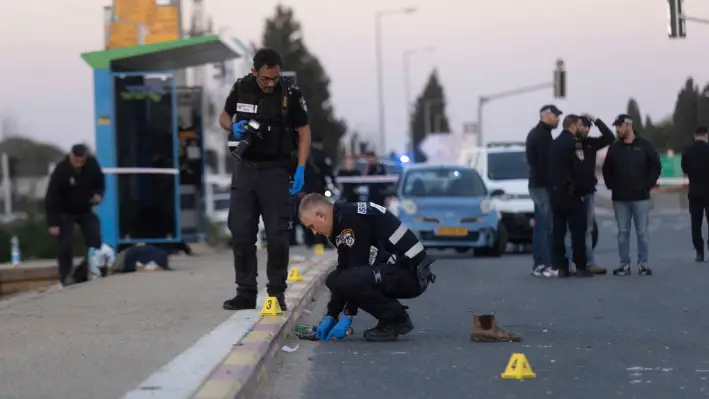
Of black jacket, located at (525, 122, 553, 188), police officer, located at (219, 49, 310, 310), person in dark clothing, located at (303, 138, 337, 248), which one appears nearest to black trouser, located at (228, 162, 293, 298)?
police officer, located at (219, 49, 310, 310)

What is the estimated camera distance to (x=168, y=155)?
20469mm

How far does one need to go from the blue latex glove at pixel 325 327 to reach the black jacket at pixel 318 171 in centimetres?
1198

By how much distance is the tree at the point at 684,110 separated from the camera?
940 inches

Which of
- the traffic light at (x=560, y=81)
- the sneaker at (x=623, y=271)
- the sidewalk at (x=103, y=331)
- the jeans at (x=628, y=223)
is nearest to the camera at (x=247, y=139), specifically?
the sidewalk at (x=103, y=331)

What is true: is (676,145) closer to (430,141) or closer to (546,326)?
(546,326)

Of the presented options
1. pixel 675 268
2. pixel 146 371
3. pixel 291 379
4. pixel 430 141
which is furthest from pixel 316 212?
pixel 430 141

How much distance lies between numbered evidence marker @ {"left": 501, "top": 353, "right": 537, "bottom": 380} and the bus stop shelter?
38.2ft

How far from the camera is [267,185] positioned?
35.0 ft

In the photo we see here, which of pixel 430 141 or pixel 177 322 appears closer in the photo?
pixel 177 322

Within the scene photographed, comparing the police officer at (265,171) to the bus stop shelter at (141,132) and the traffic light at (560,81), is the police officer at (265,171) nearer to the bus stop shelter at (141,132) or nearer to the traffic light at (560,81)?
the bus stop shelter at (141,132)

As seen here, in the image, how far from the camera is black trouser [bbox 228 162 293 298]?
1068cm

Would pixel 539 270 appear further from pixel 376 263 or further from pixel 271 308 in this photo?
pixel 376 263

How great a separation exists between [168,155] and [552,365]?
509 inches

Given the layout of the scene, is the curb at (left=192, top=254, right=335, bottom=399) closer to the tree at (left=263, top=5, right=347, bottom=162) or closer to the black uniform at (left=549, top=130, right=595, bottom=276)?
the black uniform at (left=549, top=130, right=595, bottom=276)
